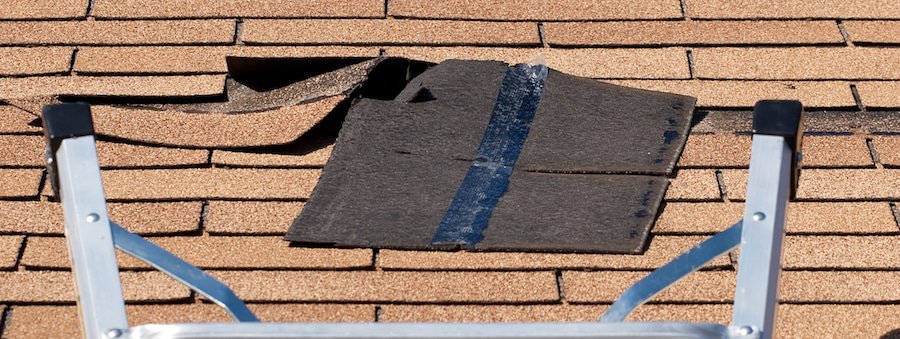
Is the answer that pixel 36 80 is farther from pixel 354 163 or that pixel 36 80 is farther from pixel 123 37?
pixel 354 163

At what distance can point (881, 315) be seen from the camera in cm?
287

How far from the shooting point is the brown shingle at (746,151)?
132 inches

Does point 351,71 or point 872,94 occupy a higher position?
point 872,94

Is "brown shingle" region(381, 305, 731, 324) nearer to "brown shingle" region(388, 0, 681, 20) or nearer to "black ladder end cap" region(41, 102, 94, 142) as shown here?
"black ladder end cap" region(41, 102, 94, 142)

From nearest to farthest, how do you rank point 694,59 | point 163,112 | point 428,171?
point 428,171 < point 163,112 < point 694,59

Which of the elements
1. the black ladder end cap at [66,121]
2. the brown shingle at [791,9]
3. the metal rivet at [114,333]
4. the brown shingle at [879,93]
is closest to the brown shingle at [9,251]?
the black ladder end cap at [66,121]

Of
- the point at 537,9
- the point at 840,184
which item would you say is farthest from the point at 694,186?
the point at 537,9

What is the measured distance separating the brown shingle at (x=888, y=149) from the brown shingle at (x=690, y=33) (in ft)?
1.46

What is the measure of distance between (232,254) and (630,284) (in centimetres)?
85

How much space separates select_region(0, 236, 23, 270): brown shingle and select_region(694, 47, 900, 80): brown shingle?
1.76 meters

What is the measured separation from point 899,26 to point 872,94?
0.39 meters

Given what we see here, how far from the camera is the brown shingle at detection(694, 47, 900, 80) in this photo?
3678mm

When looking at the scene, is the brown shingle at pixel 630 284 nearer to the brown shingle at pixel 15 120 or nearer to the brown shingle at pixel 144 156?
the brown shingle at pixel 144 156

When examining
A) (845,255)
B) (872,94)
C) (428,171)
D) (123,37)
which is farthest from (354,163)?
(872,94)
